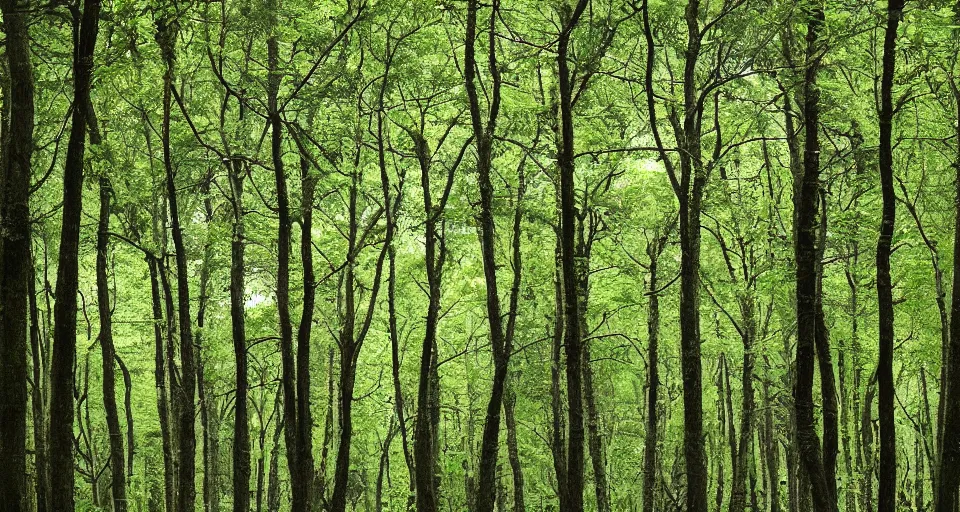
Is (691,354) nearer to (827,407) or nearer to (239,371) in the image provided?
(827,407)

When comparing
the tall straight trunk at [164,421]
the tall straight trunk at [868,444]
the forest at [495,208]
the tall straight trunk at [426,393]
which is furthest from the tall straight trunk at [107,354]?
the tall straight trunk at [868,444]

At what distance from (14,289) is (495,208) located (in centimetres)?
819

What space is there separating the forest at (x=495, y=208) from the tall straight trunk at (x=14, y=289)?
29 mm

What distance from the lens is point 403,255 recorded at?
995 inches

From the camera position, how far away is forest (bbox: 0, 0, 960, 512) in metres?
10.6

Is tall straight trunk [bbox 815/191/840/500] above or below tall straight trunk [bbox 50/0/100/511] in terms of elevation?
below

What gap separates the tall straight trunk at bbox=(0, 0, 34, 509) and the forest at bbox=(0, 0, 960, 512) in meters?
0.03

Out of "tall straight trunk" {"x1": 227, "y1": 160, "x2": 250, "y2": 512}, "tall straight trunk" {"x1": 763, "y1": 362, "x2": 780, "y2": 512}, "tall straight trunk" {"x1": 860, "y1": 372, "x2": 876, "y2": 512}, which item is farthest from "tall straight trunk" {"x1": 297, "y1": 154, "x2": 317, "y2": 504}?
"tall straight trunk" {"x1": 860, "y1": 372, "x2": 876, "y2": 512}

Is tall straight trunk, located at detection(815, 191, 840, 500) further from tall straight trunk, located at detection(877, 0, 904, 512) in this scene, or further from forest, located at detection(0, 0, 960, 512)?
tall straight trunk, located at detection(877, 0, 904, 512)

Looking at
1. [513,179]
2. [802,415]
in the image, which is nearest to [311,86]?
[513,179]

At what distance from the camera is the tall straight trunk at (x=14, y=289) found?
900 centimetres

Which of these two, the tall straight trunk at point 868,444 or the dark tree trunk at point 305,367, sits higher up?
the dark tree trunk at point 305,367

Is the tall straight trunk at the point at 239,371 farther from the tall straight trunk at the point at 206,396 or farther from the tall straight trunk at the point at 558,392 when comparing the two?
the tall straight trunk at the point at 558,392

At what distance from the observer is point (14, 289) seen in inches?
357
